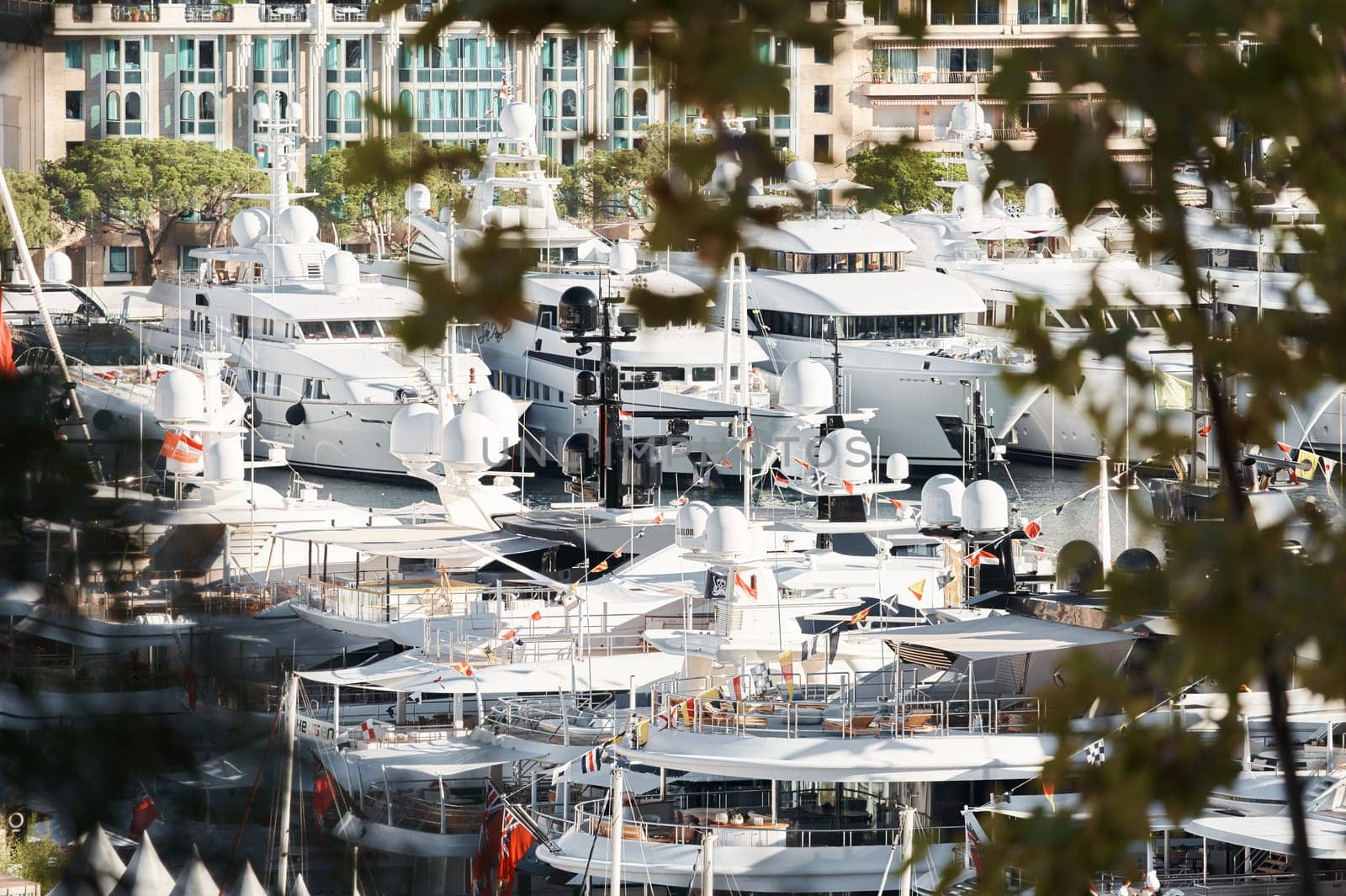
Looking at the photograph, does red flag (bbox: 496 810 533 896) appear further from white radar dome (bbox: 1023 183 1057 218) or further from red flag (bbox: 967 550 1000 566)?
white radar dome (bbox: 1023 183 1057 218)

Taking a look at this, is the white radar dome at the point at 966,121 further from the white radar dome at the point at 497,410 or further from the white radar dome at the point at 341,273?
the white radar dome at the point at 497,410

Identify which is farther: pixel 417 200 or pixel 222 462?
pixel 417 200

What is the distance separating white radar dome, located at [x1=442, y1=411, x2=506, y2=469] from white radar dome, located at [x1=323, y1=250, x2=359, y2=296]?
15306mm

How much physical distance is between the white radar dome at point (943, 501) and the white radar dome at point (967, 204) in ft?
88.3

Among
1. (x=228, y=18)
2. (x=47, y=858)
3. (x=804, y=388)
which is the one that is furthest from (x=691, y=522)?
(x=228, y=18)

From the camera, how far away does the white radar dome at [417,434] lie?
23484 millimetres

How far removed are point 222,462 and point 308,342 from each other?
13.4m

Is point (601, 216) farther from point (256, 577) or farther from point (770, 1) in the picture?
point (770, 1)

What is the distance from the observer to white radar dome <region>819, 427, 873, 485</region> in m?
24.7

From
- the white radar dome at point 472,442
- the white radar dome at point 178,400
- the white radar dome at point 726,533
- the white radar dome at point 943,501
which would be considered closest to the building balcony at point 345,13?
the white radar dome at point 178,400

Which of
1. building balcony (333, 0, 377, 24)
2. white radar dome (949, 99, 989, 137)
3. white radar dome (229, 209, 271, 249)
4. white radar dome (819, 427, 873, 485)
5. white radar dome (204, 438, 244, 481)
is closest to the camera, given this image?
white radar dome (204, 438, 244, 481)

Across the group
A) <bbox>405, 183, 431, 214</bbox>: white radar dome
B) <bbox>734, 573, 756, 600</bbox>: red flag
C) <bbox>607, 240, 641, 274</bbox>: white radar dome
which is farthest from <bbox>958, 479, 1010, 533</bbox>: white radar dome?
<bbox>405, 183, 431, 214</bbox>: white radar dome

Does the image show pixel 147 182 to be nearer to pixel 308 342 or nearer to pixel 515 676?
pixel 308 342

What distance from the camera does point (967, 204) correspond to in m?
46.5
